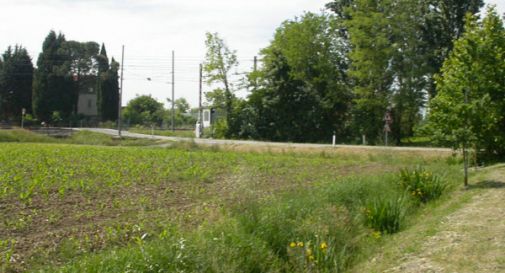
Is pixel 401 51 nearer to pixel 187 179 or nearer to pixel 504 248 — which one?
pixel 187 179

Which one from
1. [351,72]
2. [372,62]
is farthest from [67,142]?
[372,62]

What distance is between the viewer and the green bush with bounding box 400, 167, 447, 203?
15648mm

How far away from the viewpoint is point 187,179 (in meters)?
18.2

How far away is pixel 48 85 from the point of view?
268 ft

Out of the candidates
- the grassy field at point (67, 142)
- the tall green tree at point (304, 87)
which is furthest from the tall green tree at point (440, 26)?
the grassy field at point (67, 142)

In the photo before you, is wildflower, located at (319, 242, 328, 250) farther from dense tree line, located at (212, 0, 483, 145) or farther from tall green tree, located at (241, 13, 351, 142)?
tall green tree, located at (241, 13, 351, 142)

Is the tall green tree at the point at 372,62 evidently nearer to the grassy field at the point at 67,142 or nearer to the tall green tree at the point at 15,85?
the grassy field at the point at 67,142

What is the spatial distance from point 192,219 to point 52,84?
7699cm

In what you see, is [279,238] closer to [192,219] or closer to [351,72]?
[192,219]

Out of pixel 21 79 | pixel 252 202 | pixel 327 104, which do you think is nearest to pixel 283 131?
pixel 327 104

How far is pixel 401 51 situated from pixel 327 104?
8.07m

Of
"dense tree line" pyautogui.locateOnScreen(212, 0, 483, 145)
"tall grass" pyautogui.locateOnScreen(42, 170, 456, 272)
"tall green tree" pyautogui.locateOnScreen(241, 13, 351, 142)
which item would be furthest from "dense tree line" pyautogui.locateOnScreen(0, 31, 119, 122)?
"tall grass" pyautogui.locateOnScreen(42, 170, 456, 272)

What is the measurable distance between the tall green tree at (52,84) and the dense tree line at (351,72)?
122ft

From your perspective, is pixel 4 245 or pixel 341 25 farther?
pixel 341 25
